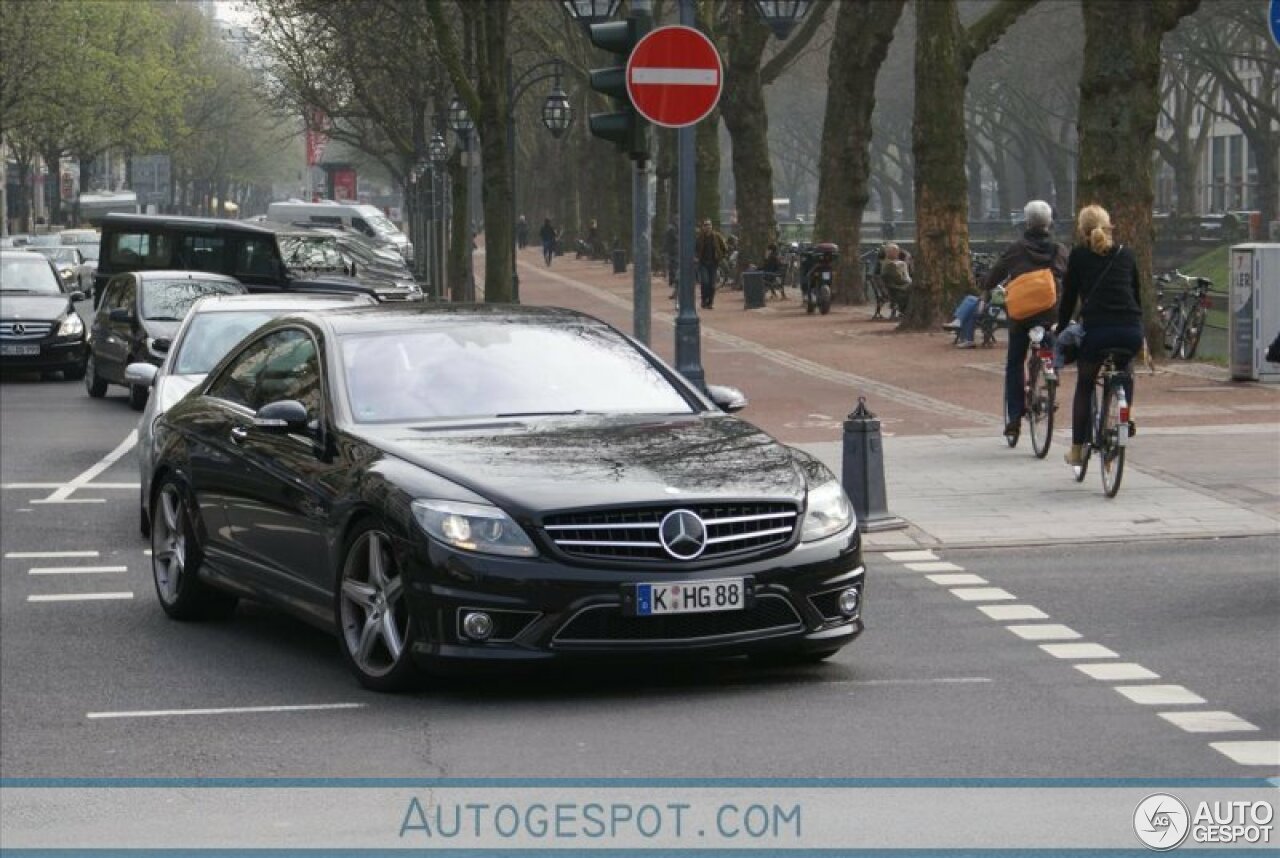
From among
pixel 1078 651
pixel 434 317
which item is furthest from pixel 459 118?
pixel 1078 651

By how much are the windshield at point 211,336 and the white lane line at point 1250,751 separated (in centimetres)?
1139

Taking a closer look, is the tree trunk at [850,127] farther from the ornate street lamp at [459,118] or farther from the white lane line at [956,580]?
the white lane line at [956,580]

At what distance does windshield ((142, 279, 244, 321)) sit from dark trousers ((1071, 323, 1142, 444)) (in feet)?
46.1

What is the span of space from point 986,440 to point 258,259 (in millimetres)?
19786

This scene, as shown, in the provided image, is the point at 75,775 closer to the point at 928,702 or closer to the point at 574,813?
the point at 574,813

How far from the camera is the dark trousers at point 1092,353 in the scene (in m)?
15.6

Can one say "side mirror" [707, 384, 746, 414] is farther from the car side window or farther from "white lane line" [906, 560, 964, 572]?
"white lane line" [906, 560, 964, 572]

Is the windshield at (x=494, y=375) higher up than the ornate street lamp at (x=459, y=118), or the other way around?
the ornate street lamp at (x=459, y=118)

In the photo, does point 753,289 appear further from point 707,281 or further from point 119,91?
point 119,91

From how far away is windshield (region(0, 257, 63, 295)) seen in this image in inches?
1388

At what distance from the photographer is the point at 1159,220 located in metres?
76.2

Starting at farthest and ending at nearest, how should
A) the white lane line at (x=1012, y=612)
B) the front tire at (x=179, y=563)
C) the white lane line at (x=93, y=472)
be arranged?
the white lane line at (x=93, y=472) < the front tire at (x=179, y=563) < the white lane line at (x=1012, y=612)

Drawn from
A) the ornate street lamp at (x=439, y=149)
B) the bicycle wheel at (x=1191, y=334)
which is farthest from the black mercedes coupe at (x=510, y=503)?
the ornate street lamp at (x=439, y=149)

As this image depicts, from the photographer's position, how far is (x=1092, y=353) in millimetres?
15680
